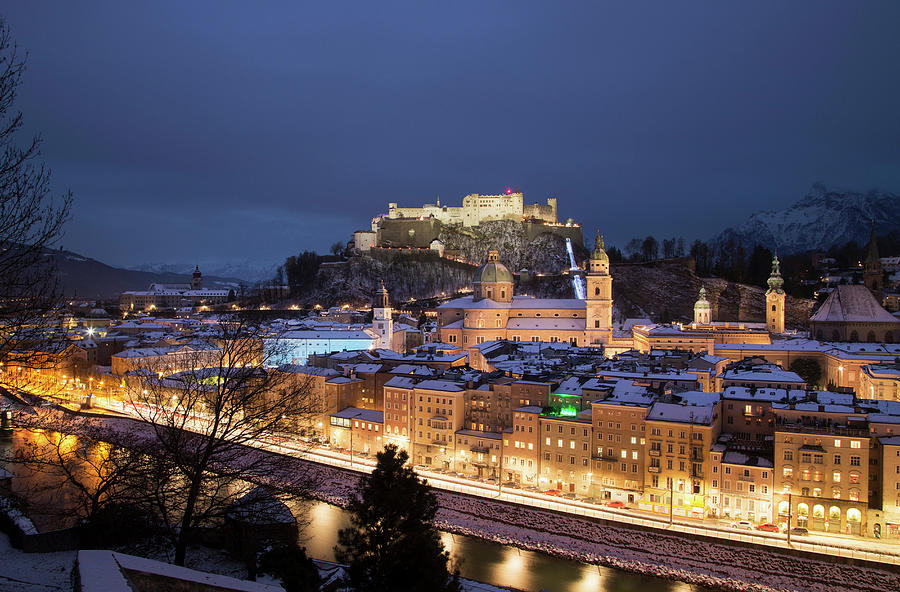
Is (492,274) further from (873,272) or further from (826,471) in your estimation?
(873,272)

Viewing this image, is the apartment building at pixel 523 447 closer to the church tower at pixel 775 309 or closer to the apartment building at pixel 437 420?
the apartment building at pixel 437 420

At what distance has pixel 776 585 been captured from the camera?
648 inches

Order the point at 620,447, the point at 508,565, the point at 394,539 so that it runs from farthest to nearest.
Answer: the point at 620,447, the point at 508,565, the point at 394,539

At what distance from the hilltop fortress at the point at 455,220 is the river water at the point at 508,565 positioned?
57215 mm

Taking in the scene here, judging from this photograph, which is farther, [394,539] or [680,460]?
[680,460]

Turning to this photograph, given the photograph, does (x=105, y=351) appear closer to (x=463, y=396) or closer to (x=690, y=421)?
(x=463, y=396)

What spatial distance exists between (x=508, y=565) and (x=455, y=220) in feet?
210

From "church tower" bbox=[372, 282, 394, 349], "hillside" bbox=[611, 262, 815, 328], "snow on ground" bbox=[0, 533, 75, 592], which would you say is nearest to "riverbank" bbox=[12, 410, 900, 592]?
"snow on ground" bbox=[0, 533, 75, 592]

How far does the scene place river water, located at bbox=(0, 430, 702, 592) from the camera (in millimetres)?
16969

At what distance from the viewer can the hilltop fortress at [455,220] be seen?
3009 inches

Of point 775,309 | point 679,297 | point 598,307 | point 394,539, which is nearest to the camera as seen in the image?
point 394,539

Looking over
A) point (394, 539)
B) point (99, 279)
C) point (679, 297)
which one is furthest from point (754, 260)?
point (99, 279)

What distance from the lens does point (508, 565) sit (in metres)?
18.3

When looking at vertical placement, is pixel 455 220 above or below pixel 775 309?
above
